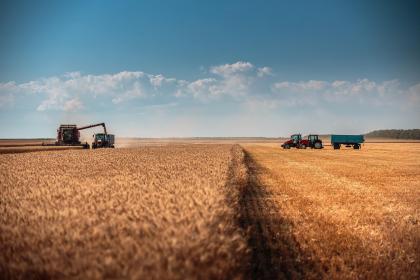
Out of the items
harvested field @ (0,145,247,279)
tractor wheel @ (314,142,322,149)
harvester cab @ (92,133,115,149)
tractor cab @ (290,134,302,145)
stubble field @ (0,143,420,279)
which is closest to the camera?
harvested field @ (0,145,247,279)

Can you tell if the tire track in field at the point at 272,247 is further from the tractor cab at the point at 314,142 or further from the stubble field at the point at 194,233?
the tractor cab at the point at 314,142

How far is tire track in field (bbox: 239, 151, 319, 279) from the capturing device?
239 inches

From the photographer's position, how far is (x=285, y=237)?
7.93 m

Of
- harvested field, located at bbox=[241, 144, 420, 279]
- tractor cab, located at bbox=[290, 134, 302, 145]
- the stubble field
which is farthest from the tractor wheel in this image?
the stubble field

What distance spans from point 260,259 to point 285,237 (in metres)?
1.58

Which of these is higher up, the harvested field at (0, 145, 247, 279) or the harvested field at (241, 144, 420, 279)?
the harvested field at (0, 145, 247, 279)

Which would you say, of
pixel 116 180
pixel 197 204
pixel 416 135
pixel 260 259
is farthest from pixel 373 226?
pixel 416 135

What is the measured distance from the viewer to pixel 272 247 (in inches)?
283

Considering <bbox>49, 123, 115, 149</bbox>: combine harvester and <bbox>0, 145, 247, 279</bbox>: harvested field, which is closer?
<bbox>0, 145, 247, 279</bbox>: harvested field

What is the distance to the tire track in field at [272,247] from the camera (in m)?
6.07

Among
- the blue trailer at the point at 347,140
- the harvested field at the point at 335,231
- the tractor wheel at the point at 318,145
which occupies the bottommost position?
the harvested field at the point at 335,231

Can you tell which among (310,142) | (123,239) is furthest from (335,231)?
(310,142)

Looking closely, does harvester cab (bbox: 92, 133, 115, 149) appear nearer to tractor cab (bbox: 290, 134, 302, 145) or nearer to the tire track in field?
tractor cab (bbox: 290, 134, 302, 145)

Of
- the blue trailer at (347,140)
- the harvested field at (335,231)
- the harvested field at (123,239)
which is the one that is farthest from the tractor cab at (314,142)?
the harvested field at (123,239)
